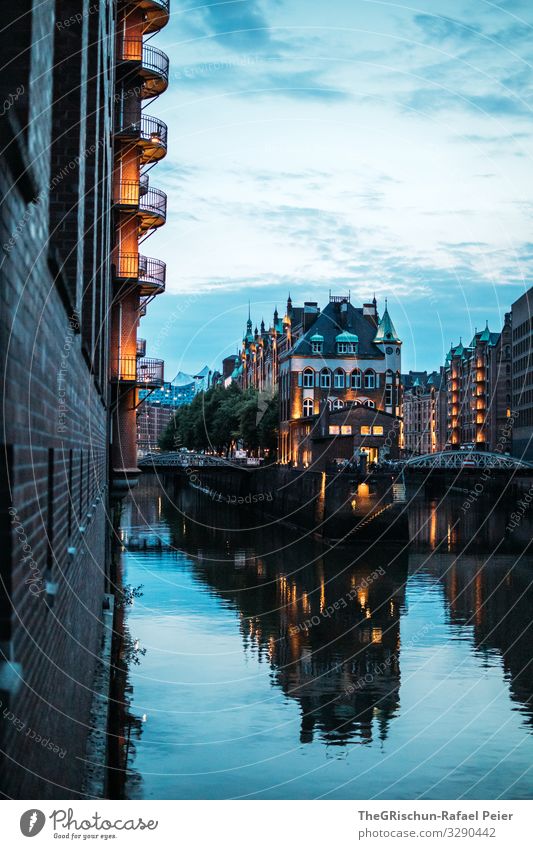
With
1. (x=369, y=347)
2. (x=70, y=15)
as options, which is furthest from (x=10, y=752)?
(x=369, y=347)

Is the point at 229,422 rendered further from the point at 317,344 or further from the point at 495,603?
the point at 495,603

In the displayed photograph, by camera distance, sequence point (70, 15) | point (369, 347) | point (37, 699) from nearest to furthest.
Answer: point (37, 699) < point (70, 15) < point (369, 347)

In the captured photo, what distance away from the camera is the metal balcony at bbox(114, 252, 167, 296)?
3603cm

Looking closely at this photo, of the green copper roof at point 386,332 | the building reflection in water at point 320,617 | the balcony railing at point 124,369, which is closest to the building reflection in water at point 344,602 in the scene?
the building reflection in water at point 320,617

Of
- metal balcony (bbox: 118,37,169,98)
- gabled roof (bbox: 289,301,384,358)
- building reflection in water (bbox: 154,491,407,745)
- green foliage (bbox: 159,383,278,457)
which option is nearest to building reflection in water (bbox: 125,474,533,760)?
building reflection in water (bbox: 154,491,407,745)

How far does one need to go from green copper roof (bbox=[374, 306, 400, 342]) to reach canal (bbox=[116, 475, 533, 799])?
136 feet

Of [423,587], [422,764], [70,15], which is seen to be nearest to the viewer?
[70,15]

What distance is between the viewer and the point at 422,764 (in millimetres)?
20828

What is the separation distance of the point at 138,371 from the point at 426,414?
5817 inches

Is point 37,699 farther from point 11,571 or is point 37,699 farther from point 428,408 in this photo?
point 428,408

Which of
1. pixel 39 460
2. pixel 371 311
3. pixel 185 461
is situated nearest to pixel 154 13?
pixel 39 460

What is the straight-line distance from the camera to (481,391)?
455 ft

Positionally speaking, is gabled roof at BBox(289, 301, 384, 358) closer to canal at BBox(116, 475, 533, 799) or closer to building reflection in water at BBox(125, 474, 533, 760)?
building reflection in water at BBox(125, 474, 533, 760)
